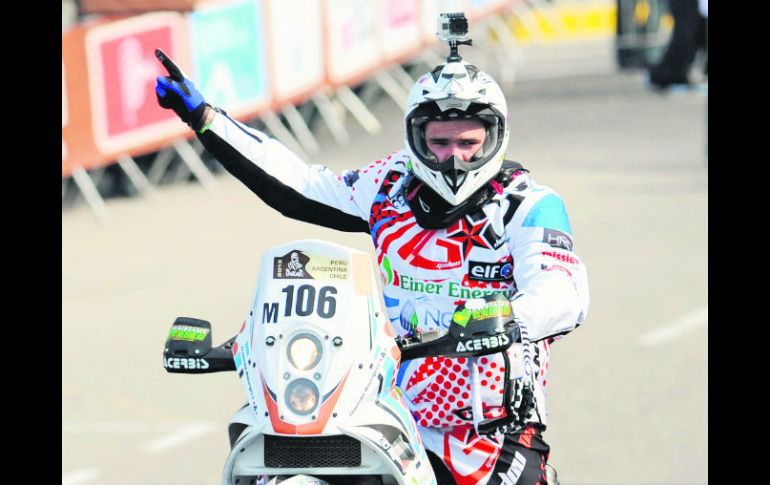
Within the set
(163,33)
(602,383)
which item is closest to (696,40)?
(163,33)

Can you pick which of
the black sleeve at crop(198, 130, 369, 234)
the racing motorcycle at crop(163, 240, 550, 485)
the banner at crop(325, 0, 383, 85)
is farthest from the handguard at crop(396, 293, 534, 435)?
the banner at crop(325, 0, 383, 85)

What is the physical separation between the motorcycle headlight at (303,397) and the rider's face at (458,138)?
1231 mm

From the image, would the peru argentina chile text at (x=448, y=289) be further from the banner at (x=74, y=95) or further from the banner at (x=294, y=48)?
the banner at (x=294, y=48)

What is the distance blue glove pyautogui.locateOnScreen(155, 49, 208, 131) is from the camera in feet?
19.7

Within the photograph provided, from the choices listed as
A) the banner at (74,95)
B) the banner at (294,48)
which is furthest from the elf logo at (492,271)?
the banner at (294,48)

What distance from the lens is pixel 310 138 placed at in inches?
883

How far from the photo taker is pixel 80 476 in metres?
10.3

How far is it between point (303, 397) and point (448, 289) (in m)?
1.15

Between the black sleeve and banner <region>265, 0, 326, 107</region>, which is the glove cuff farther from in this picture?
banner <region>265, 0, 326, 107</region>

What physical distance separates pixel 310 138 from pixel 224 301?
8137 millimetres

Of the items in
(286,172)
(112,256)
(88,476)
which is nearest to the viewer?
(286,172)

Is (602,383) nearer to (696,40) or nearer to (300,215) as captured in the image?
(300,215)

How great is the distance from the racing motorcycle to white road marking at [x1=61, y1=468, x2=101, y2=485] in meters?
5.37

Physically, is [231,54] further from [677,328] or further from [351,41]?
[677,328]
